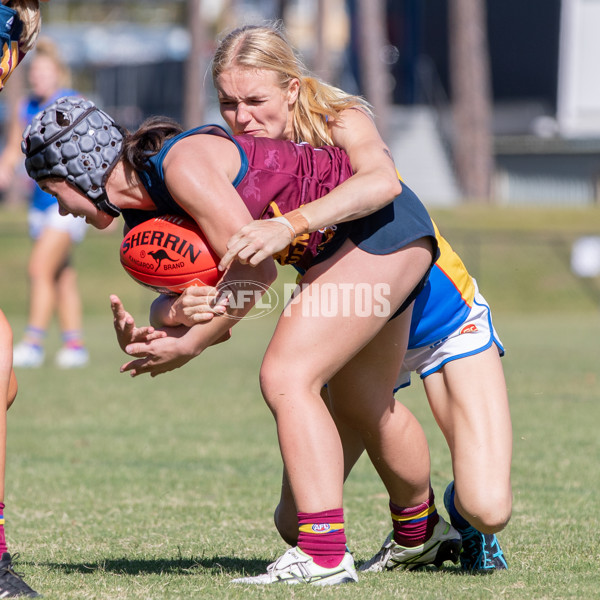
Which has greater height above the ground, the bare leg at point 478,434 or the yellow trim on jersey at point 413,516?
the bare leg at point 478,434

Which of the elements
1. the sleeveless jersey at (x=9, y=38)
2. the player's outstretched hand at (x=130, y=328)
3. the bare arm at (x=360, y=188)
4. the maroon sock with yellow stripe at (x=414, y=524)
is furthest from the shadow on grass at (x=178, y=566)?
the sleeveless jersey at (x=9, y=38)

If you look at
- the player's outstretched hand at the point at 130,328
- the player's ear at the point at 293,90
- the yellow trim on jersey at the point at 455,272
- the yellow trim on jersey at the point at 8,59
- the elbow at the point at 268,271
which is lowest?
the player's outstretched hand at the point at 130,328

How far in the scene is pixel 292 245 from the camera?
3.49m

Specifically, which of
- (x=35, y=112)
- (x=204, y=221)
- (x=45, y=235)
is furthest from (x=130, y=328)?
(x=45, y=235)

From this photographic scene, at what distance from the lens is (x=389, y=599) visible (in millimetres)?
3182

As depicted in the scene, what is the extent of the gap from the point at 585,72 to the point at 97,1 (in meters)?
22.1

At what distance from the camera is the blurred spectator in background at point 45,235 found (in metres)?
9.01

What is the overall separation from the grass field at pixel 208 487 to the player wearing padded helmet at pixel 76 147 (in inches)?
49.3

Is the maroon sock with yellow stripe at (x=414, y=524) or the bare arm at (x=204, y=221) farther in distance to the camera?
the maroon sock with yellow stripe at (x=414, y=524)

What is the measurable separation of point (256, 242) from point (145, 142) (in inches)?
22.0

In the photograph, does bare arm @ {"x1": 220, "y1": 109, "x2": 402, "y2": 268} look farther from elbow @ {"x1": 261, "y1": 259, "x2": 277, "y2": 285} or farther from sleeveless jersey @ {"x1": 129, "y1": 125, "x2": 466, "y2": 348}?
elbow @ {"x1": 261, "y1": 259, "x2": 277, "y2": 285}

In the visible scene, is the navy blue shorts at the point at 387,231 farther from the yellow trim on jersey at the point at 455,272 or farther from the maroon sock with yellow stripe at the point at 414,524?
the maroon sock with yellow stripe at the point at 414,524

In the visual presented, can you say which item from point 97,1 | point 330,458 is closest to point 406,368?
point 330,458

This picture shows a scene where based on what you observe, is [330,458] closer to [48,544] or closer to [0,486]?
[0,486]
